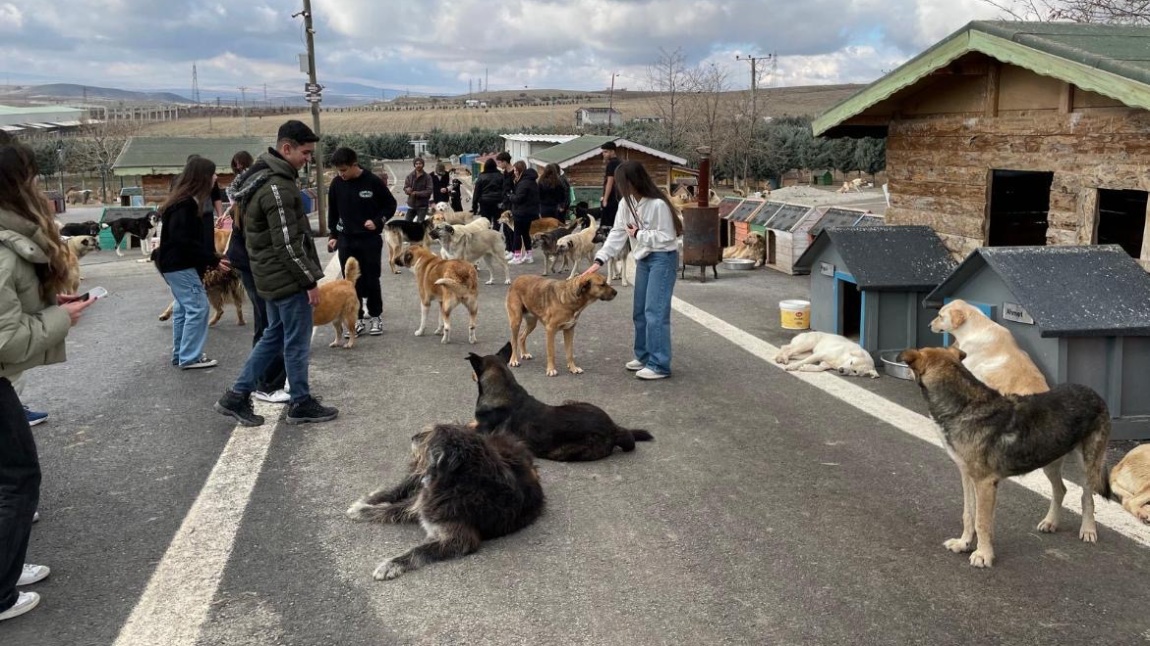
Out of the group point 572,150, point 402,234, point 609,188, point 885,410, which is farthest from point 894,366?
point 572,150

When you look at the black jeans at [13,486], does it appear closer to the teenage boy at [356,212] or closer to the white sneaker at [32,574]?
the white sneaker at [32,574]

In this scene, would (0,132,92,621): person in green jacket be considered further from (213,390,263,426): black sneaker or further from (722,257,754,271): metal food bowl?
(722,257,754,271): metal food bowl

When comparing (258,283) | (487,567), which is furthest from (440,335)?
(487,567)

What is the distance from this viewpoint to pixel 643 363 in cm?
822

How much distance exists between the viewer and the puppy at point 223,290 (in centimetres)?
1033

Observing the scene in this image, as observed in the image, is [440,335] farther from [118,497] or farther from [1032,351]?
[1032,351]

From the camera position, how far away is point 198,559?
4352 mm

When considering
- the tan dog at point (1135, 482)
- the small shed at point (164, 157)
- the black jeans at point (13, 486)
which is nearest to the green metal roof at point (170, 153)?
the small shed at point (164, 157)

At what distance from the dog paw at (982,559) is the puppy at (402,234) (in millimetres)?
9501

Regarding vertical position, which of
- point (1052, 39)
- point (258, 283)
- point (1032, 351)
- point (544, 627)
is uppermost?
point (1052, 39)

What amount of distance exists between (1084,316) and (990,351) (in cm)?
65

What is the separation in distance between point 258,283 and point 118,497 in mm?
1684

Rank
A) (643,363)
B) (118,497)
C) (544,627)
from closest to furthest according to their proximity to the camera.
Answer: (544,627), (118,497), (643,363)

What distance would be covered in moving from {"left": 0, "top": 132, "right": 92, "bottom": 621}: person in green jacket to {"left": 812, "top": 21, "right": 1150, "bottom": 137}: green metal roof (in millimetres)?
6612
